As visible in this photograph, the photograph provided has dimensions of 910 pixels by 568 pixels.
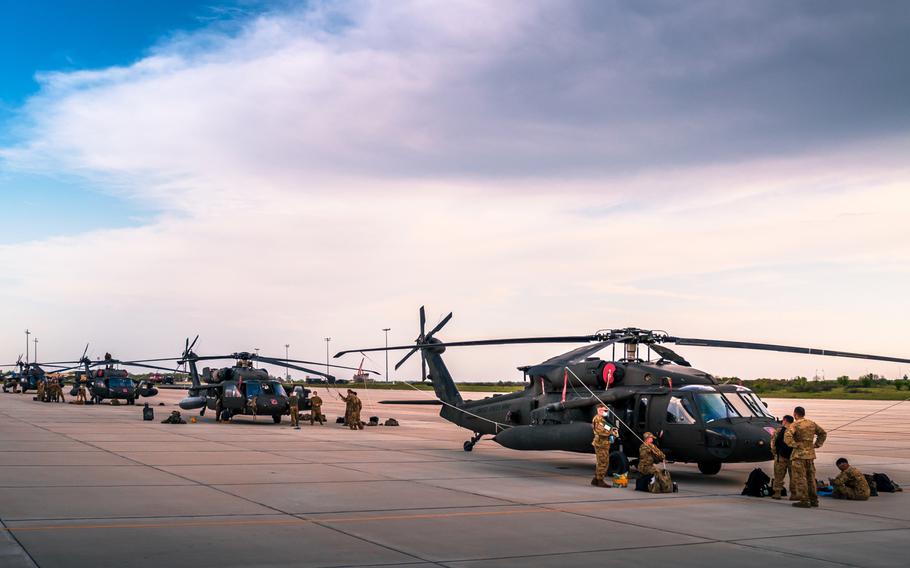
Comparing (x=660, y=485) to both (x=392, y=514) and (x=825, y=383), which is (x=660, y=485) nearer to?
(x=392, y=514)

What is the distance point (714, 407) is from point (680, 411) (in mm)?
639

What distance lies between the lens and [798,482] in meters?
13.4

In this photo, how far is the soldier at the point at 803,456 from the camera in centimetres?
1313

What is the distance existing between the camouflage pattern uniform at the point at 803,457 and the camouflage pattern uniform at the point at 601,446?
340 cm

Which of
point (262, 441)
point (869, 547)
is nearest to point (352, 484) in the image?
point (869, 547)

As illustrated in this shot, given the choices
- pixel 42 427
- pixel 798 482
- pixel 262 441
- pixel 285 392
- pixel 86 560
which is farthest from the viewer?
pixel 285 392

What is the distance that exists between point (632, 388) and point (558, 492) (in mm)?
3647

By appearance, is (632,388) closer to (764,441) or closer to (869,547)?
(764,441)

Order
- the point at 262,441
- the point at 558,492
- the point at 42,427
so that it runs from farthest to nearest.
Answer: the point at 42,427
the point at 262,441
the point at 558,492

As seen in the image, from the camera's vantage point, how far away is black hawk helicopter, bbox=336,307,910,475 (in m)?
15.8

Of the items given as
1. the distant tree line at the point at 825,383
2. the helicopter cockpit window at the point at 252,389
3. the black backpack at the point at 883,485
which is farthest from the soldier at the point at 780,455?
the distant tree line at the point at 825,383

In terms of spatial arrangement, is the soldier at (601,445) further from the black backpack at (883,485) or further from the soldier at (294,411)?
the soldier at (294,411)

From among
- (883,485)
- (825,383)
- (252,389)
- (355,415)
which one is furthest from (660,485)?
(825,383)

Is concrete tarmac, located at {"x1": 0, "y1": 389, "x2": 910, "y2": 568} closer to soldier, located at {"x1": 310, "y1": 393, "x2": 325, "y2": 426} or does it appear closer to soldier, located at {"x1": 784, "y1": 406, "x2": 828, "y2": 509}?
soldier, located at {"x1": 784, "y1": 406, "x2": 828, "y2": 509}
